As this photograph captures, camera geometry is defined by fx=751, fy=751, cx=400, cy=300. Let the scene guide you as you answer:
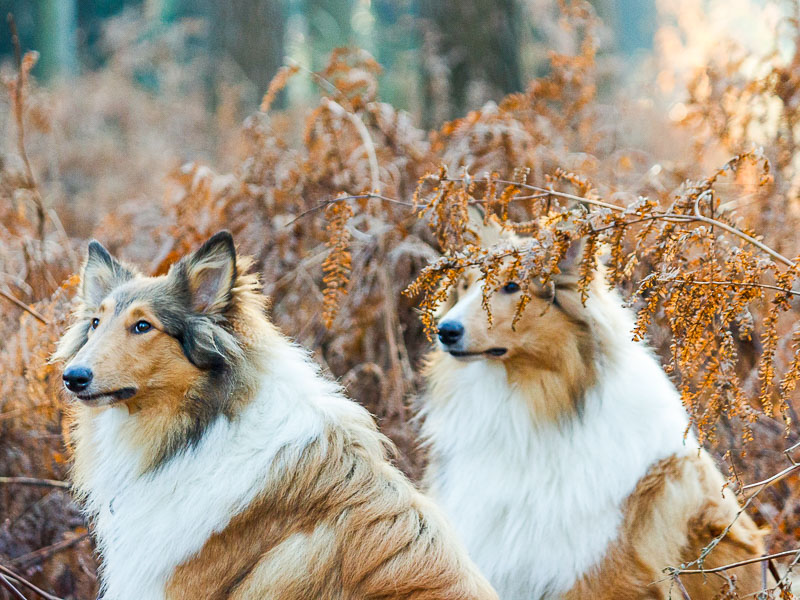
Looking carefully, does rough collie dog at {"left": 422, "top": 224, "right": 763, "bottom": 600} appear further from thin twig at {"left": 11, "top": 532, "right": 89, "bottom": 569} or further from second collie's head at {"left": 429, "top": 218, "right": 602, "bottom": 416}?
thin twig at {"left": 11, "top": 532, "right": 89, "bottom": 569}

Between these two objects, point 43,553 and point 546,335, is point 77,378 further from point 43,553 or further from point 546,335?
point 546,335

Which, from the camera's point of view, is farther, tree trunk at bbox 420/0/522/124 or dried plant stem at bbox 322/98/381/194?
tree trunk at bbox 420/0/522/124

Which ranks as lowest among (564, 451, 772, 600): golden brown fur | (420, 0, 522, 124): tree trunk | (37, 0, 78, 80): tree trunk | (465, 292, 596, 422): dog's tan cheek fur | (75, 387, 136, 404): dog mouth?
(564, 451, 772, 600): golden brown fur

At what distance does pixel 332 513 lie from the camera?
116 inches

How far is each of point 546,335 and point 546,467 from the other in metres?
0.65

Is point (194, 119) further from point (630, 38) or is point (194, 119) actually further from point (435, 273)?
point (630, 38)

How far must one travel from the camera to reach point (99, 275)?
3.48 meters

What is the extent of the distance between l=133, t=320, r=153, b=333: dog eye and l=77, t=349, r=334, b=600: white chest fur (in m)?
0.38

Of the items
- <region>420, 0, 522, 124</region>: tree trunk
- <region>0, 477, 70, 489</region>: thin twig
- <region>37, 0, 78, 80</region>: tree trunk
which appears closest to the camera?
<region>0, 477, 70, 489</region>: thin twig

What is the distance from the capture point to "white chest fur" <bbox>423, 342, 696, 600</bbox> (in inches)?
139

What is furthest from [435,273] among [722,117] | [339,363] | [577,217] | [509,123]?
[722,117]

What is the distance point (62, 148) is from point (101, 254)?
1051 cm

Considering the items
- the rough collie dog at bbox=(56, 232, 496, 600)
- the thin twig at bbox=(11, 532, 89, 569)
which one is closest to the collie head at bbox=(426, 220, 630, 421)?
the rough collie dog at bbox=(56, 232, 496, 600)

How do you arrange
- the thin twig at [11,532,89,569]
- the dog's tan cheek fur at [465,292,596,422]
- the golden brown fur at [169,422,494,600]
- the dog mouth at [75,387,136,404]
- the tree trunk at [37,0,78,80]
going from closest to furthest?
the golden brown fur at [169,422,494,600] < the dog mouth at [75,387,136,404] < the dog's tan cheek fur at [465,292,596,422] < the thin twig at [11,532,89,569] < the tree trunk at [37,0,78,80]
